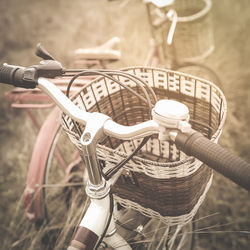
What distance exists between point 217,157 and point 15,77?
0.61m

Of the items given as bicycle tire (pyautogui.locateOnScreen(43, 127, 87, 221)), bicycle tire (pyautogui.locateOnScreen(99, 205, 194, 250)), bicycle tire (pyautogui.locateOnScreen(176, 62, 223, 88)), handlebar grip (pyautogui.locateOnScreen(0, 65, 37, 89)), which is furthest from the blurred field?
handlebar grip (pyautogui.locateOnScreen(0, 65, 37, 89))

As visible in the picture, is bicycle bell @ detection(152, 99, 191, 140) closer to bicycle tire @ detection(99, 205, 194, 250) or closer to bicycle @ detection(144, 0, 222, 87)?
bicycle tire @ detection(99, 205, 194, 250)

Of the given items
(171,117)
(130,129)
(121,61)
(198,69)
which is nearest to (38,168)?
(130,129)

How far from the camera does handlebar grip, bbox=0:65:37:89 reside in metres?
0.77

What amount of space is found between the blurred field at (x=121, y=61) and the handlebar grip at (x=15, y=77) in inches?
31.1

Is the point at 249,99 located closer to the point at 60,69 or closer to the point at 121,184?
the point at 121,184

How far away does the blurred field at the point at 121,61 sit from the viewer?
5.54 ft

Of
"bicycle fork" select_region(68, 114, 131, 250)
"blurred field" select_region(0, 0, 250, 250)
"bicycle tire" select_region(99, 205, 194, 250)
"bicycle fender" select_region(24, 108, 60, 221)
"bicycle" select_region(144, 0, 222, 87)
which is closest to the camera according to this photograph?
"bicycle fork" select_region(68, 114, 131, 250)

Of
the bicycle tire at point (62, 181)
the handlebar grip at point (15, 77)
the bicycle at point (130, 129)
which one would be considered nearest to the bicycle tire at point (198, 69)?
the bicycle at point (130, 129)

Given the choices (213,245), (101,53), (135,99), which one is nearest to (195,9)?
(101,53)

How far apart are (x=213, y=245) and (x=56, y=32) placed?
3.48 meters

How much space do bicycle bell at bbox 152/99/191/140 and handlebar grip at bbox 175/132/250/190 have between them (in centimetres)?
2

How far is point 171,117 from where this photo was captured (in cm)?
55

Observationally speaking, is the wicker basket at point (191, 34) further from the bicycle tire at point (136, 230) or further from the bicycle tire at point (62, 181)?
the bicycle tire at point (136, 230)
